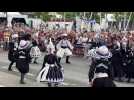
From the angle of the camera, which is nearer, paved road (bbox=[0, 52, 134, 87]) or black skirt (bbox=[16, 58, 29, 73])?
paved road (bbox=[0, 52, 134, 87])

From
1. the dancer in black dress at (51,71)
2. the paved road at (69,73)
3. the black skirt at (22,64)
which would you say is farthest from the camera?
the black skirt at (22,64)

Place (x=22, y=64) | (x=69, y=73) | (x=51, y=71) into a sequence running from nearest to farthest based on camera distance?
(x=51, y=71), (x=22, y=64), (x=69, y=73)

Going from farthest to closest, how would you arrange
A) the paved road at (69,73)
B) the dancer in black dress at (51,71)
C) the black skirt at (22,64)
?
the black skirt at (22,64), the paved road at (69,73), the dancer in black dress at (51,71)

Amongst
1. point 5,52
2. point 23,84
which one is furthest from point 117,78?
point 5,52

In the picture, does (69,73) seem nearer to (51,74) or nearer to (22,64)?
(22,64)

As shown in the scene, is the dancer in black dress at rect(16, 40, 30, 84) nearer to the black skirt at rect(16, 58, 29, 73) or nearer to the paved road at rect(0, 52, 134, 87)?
the black skirt at rect(16, 58, 29, 73)

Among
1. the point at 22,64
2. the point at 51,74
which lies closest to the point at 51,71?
the point at 51,74

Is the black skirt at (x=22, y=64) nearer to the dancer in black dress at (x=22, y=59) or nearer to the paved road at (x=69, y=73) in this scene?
the dancer in black dress at (x=22, y=59)

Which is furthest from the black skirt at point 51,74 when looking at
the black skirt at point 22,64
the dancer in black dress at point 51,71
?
the black skirt at point 22,64

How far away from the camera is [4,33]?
69.2ft

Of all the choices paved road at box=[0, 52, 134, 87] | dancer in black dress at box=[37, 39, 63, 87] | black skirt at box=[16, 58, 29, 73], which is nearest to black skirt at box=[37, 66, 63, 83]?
dancer in black dress at box=[37, 39, 63, 87]

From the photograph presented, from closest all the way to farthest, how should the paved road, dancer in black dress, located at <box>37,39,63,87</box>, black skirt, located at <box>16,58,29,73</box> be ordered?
dancer in black dress, located at <box>37,39,63,87</box>
the paved road
black skirt, located at <box>16,58,29,73</box>
